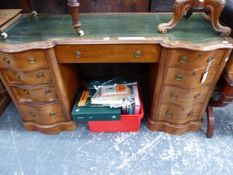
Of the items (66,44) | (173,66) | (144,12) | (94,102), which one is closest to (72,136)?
Answer: (94,102)

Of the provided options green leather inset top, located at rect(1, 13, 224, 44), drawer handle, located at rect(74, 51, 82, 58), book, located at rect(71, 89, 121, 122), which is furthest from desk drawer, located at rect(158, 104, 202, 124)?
drawer handle, located at rect(74, 51, 82, 58)

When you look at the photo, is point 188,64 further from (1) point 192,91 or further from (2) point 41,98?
(2) point 41,98

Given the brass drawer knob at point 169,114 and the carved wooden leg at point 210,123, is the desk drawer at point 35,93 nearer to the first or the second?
the brass drawer knob at point 169,114

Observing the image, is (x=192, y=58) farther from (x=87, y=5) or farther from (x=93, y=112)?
(x=87, y=5)

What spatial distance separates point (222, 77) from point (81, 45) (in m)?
0.92

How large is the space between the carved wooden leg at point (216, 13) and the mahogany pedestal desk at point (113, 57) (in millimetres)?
40

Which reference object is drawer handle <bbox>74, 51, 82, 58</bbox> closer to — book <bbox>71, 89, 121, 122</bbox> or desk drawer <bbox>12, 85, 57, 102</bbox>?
desk drawer <bbox>12, 85, 57, 102</bbox>

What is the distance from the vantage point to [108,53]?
1.05 meters

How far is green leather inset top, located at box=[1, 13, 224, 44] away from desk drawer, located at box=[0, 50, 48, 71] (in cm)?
8

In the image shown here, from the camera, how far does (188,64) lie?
103 cm

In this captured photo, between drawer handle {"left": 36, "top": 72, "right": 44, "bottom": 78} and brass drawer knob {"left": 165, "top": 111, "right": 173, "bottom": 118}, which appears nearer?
drawer handle {"left": 36, "top": 72, "right": 44, "bottom": 78}

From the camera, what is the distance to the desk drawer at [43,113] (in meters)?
1.28

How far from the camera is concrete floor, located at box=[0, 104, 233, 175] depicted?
4.00ft

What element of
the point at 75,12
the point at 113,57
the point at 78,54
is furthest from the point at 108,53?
the point at 75,12
